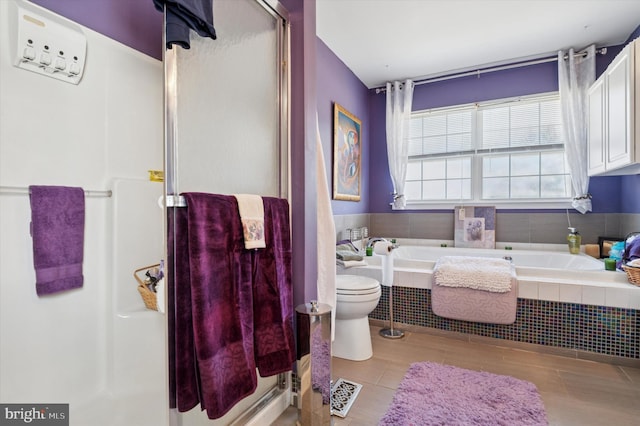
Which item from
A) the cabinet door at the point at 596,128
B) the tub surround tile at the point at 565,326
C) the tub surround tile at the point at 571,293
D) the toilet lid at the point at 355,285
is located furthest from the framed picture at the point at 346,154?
the cabinet door at the point at 596,128

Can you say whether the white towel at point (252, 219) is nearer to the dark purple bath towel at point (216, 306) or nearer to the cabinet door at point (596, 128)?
the dark purple bath towel at point (216, 306)

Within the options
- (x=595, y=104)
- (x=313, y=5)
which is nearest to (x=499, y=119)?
(x=595, y=104)

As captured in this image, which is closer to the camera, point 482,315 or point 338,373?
point 338,373

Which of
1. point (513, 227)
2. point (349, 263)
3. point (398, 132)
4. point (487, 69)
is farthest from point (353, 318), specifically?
point (487, 69)

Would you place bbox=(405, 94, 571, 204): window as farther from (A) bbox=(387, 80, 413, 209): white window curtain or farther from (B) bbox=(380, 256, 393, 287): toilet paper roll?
(B) bbox=(380, 256, 393, 287): toilet paper roll

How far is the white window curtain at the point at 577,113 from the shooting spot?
10.6 ft

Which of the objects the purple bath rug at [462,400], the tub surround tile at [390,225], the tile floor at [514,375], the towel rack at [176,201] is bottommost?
the tile floor at [514,375]

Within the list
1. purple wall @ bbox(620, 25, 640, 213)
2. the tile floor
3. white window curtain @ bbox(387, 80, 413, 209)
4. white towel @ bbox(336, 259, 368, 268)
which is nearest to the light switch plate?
the tile floor

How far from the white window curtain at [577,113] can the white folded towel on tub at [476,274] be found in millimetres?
1320

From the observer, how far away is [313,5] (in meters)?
1.87

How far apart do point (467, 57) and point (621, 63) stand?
141 cm

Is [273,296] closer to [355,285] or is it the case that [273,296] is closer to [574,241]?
[355,285]

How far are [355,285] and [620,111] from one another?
234 centimetres

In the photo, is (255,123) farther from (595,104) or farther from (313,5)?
(595,104)
